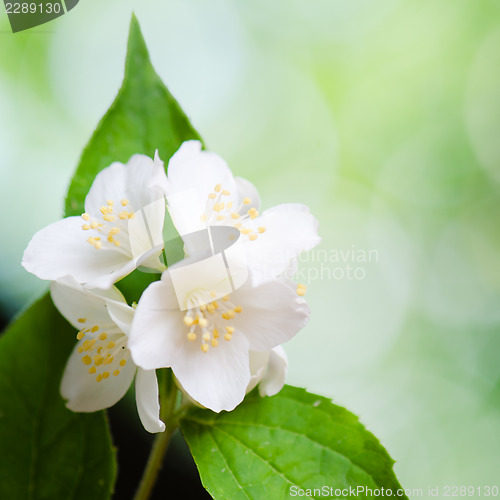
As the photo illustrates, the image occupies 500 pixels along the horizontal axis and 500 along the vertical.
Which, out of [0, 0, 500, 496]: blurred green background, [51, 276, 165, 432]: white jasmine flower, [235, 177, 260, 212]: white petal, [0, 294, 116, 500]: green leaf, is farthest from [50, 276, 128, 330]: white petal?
[0, 0, 500, 496]: blurred green background

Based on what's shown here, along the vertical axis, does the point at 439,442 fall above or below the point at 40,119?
below

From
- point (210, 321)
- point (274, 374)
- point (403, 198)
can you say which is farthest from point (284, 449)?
point (403, 198)

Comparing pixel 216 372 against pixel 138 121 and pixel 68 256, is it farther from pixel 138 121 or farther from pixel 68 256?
pixel 138 121

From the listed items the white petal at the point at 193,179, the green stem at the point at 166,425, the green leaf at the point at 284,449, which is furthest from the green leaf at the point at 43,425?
the white petal at the point at 193,179

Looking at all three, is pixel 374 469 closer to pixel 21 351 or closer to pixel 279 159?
pixel 21 351

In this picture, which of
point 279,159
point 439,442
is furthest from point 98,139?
point 439,442

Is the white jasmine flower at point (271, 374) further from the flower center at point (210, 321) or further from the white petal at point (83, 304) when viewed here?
the white petal at point (83, 304)
